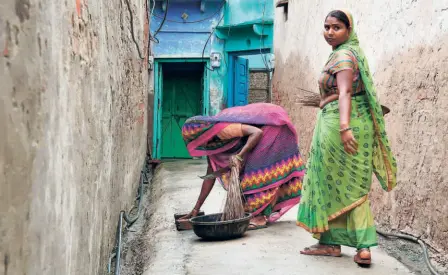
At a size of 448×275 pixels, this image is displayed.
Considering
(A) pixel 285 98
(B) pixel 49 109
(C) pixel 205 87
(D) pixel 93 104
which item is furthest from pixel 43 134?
(C) pixel 205 87

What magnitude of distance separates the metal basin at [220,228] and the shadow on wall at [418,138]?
1.17m

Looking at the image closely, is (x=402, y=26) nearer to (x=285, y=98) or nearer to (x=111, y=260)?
(x=111, y=260)

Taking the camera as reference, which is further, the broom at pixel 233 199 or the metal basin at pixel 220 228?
the broom at pixel 233 199

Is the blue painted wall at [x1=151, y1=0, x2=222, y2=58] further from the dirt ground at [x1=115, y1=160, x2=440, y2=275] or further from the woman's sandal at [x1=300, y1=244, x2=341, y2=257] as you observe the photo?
the woman's sandal at [x1=300, y1=244, x2=341, y2=257]

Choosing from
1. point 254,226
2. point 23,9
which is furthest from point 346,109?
point 23,9

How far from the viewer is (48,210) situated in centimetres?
182

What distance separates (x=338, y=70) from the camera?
3209mm

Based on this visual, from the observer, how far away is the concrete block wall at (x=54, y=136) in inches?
54.5

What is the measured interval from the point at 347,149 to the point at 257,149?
Answer: 1.36 metres

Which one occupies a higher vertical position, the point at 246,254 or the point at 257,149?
the point at 257,149

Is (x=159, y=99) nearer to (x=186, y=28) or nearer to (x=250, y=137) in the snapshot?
(x=186, y=28)

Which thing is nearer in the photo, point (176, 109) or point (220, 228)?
point (220, 228)

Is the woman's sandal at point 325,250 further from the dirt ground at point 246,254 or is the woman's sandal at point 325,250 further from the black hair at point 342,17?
the black hair at point 342,17

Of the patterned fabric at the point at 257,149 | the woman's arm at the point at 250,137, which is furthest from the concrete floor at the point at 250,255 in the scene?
the woman's arm at the point at 250,137
